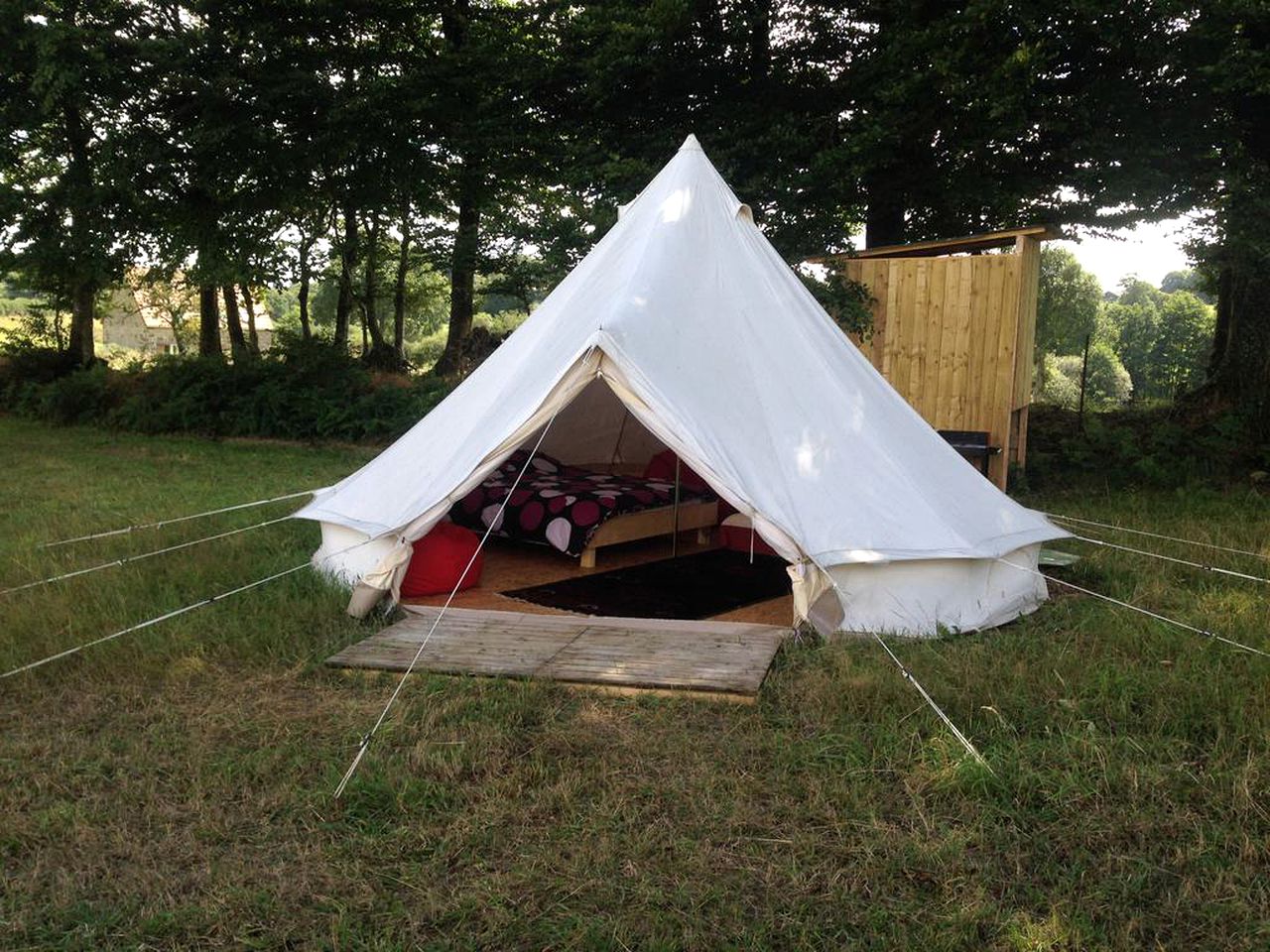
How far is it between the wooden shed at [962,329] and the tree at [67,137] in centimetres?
761

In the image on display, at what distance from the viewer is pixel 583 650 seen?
148 inches

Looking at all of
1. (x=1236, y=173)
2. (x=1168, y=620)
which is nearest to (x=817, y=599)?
(x=1168, y=620)

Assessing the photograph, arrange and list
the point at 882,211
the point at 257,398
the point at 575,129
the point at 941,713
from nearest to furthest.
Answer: the point at 941,713 → the point at 882,211 → the point at 575,129 → the point at 257,398

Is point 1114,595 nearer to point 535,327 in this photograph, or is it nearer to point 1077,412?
point 535,327

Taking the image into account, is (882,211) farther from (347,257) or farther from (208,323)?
(208,323)

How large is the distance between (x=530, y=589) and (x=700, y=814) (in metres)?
2.41

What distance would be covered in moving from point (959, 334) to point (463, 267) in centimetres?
652

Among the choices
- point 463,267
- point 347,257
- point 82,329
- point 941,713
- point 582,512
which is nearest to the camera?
point 941,713

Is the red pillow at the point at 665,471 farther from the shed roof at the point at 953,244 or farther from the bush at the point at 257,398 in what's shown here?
the bush at the point at 257,398

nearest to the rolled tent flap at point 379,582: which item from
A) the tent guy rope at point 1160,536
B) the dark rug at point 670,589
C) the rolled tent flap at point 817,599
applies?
the dark rug at point 670,589

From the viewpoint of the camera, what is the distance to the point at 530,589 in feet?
15.9

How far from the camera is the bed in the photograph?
526 cm

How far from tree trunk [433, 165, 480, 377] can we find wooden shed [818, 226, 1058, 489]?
5488mm

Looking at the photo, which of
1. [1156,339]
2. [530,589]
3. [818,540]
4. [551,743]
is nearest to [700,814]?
[551,743]
